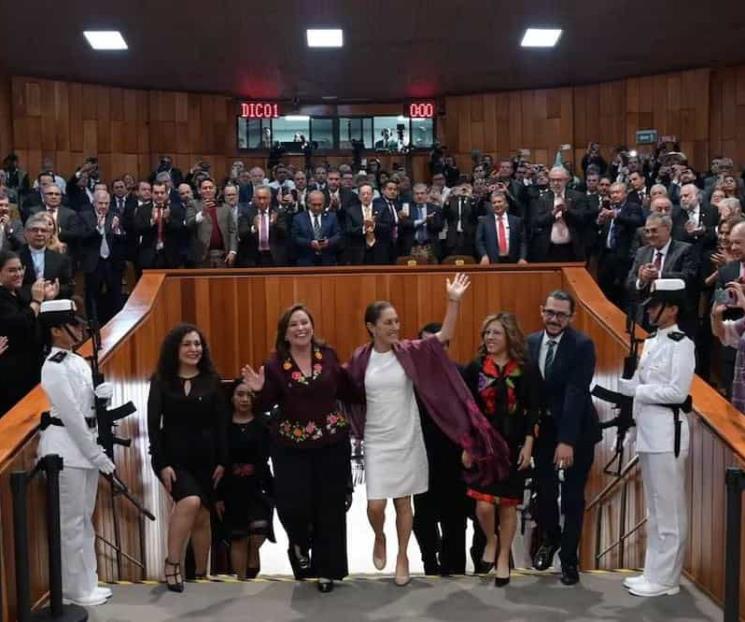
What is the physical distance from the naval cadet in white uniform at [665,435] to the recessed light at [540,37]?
24.0 feet

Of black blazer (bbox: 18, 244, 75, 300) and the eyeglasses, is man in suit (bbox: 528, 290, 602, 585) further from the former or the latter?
black blazer (bbox: 18, 244, 75, 300)

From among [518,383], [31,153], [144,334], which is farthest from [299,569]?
[31,153]

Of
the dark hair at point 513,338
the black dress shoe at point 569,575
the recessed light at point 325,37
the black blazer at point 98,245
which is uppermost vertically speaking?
the recessed light at point 325,37

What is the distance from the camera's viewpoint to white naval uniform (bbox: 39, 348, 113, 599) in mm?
3572

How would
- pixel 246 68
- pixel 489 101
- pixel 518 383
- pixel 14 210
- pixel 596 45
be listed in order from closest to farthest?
pixel 518 383, pixel 14 210, pixel 596 45, pixel 246 68, pixel 489 101

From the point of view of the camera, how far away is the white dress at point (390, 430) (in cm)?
398

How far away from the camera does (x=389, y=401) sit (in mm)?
3980

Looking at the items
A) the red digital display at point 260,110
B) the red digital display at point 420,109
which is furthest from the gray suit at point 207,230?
the red digital display at point 420,109

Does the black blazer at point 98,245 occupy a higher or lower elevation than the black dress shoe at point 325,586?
higher

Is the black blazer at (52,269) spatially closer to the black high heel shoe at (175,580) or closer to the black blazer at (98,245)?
the black high heel shoe at (175,580)

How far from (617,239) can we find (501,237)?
84 cm

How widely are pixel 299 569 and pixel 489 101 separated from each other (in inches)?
436

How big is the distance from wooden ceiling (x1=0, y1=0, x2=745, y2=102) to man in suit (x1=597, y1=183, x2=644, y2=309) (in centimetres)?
289

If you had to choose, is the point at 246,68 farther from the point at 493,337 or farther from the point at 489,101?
the point at 493,337
